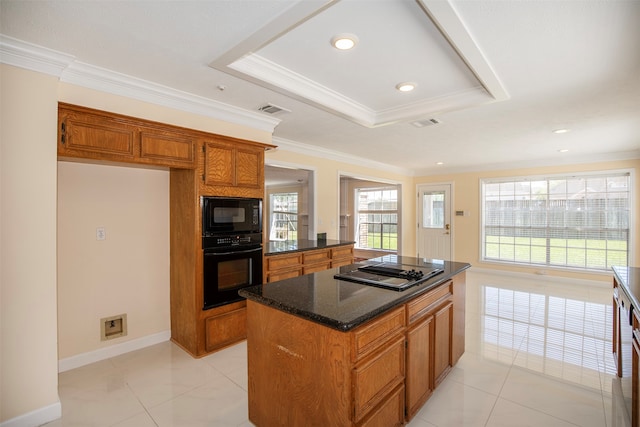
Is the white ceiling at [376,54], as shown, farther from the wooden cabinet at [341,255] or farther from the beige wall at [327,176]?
the wooden cabinet at [341,255]

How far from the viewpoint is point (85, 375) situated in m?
2.60

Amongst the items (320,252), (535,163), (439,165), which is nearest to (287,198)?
(439,165)

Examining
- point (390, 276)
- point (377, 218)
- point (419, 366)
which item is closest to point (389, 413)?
point (419, 366)

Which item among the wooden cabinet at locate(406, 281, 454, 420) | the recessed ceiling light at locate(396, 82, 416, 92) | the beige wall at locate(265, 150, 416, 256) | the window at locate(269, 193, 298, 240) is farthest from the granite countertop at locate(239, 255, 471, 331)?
the window at locate(269, 193, 298, 240)

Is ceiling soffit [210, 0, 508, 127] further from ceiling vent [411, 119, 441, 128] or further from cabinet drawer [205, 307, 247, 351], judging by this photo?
cabinet drawer [205, 307, 247, 351]

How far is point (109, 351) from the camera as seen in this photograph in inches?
114

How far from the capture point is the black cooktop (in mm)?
2008

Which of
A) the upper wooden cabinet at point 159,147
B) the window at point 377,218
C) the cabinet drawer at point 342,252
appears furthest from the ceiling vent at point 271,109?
the window at point 377,218

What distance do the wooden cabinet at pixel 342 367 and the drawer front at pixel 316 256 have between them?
1.97 metres

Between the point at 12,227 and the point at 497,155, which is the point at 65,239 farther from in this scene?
the point at 497,155

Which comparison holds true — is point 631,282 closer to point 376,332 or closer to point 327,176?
point 376,332

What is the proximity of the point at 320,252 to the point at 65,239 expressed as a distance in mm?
2654

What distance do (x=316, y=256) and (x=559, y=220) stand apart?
205 inches

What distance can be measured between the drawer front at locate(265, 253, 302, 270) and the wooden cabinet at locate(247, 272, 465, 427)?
158 centimetres
